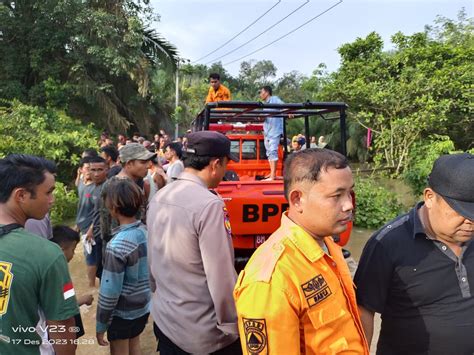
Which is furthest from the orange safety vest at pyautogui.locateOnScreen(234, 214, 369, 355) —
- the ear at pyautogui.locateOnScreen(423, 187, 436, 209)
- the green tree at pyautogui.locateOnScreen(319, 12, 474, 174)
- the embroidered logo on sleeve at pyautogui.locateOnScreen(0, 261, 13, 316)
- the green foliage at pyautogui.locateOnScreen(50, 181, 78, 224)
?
the green tree at pyautogui.locateOnScreen(319, 12, 474, 174)

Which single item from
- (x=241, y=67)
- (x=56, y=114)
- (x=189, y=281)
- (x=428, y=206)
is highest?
(x=241, y=67)

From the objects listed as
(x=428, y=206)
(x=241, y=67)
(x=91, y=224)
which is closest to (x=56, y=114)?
(x=91, y=224)

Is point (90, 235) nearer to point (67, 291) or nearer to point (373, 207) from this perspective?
point (67, 291)

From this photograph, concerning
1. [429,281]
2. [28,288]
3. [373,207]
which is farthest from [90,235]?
[373,207]

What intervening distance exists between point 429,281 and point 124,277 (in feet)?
5.54

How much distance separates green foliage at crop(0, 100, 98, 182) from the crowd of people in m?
7.24

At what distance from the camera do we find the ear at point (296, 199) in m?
1.33

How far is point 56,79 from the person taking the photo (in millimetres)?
12688

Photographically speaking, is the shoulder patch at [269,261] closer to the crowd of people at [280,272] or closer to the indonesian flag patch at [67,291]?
the crowd of people at [280,272]

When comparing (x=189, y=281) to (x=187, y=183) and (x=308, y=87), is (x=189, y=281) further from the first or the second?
(x=308, y=87)

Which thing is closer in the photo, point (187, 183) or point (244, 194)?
point (187, 183)

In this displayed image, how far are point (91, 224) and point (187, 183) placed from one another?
273 cm

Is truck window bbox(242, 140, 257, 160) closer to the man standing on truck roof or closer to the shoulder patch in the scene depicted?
the man standing on truck roof

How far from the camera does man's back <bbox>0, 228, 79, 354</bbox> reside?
145 cm
